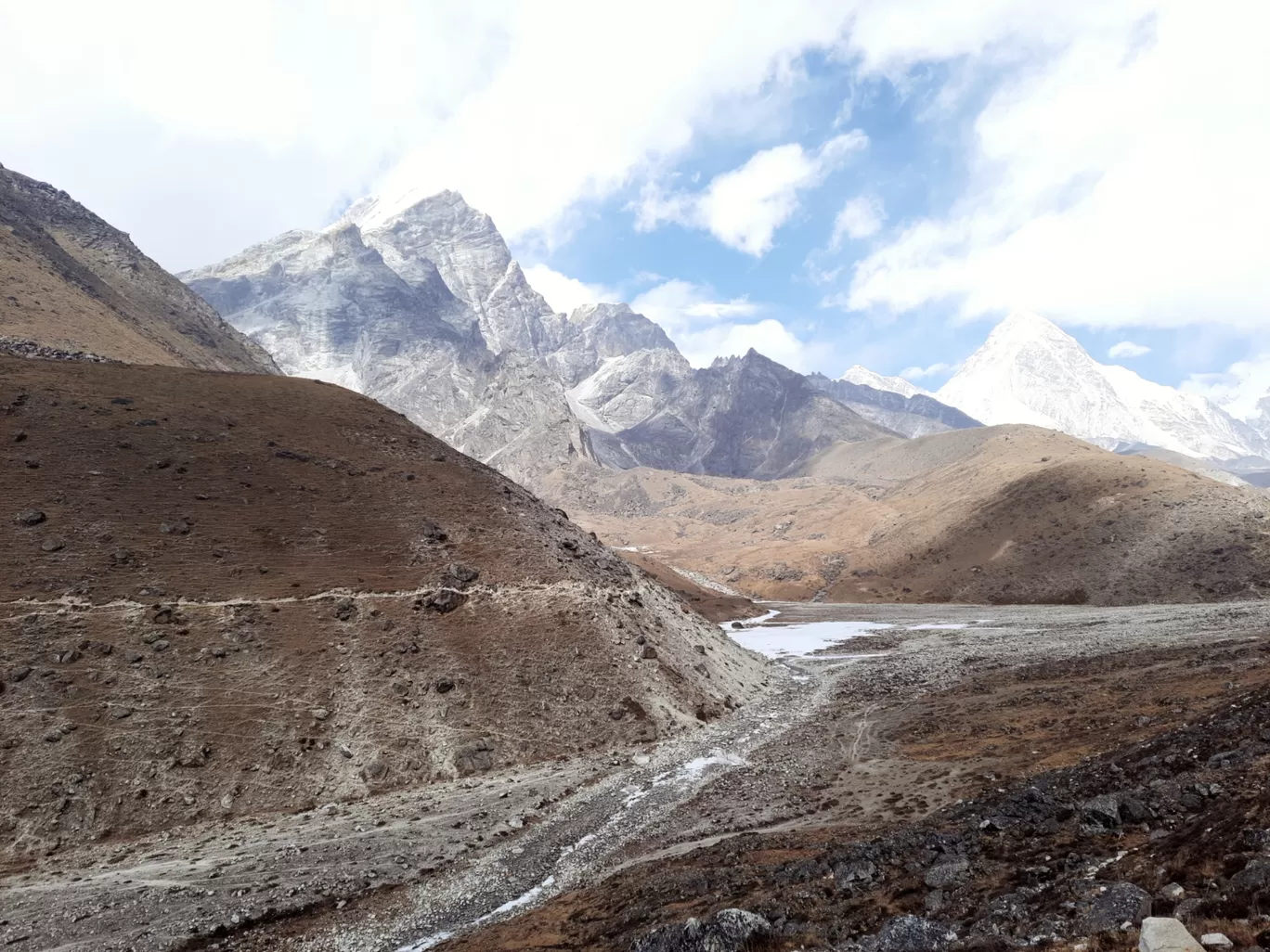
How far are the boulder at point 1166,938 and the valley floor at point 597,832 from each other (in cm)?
1157

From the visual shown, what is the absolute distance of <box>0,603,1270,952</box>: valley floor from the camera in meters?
21.4

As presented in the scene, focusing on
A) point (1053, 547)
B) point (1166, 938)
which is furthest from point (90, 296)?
point (1053, 547)

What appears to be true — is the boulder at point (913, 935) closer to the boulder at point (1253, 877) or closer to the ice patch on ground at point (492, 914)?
the boulder at point (1253, 877)

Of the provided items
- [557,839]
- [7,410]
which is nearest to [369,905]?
[557,839]

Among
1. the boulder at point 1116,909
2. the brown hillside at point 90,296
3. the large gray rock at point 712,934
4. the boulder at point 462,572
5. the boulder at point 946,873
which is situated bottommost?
the large gray rock at point 712,934

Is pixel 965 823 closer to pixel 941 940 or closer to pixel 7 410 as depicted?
pixel 941 940

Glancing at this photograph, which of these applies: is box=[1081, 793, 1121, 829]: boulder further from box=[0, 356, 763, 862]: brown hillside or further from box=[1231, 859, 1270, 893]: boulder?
box=[0, 356, 763, 862]: brown hillside

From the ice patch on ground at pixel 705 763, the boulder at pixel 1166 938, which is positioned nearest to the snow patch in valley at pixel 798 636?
the ice patch on ground at pixel 705 763

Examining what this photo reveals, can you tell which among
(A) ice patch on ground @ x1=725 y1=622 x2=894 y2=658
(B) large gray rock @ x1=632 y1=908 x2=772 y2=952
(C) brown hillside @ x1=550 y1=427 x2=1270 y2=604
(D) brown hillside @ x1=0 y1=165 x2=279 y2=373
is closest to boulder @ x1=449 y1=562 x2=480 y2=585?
(B) large gray rock @ x1=632 y1=908 x2=772 y2=952

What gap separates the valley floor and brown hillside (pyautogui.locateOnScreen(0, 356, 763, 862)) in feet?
9.49

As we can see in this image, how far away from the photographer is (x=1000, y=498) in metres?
158

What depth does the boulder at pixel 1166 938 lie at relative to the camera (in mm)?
9250

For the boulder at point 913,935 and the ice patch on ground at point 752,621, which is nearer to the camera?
the boulder at point 913,935

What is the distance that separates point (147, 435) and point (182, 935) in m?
45.0
